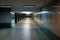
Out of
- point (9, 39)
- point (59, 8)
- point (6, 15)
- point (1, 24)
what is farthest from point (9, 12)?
point (59, 8)

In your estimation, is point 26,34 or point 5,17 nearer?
point 26,34

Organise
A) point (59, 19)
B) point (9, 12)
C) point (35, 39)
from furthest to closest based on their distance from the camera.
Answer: point (9, 12) < point (35, 39) < point (59, 19)

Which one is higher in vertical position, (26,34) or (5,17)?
(5,17)

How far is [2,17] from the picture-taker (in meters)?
13.4

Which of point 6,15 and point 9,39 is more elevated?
point 6,15

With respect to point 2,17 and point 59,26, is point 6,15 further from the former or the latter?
point 59,26

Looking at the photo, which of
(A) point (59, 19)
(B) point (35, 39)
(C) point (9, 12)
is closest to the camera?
(A) point (59, 19)

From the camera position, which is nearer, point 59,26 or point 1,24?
point 59,26

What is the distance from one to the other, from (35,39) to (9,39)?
160 centimetres

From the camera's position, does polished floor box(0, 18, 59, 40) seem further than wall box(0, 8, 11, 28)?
No

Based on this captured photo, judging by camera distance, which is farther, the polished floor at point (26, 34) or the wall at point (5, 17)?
the wall at point (5, 17)

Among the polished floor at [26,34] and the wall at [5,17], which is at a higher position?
the wall at [5,17]

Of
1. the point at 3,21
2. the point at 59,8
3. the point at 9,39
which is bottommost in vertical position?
the point at 9,39

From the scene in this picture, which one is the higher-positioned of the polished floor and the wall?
the wall
